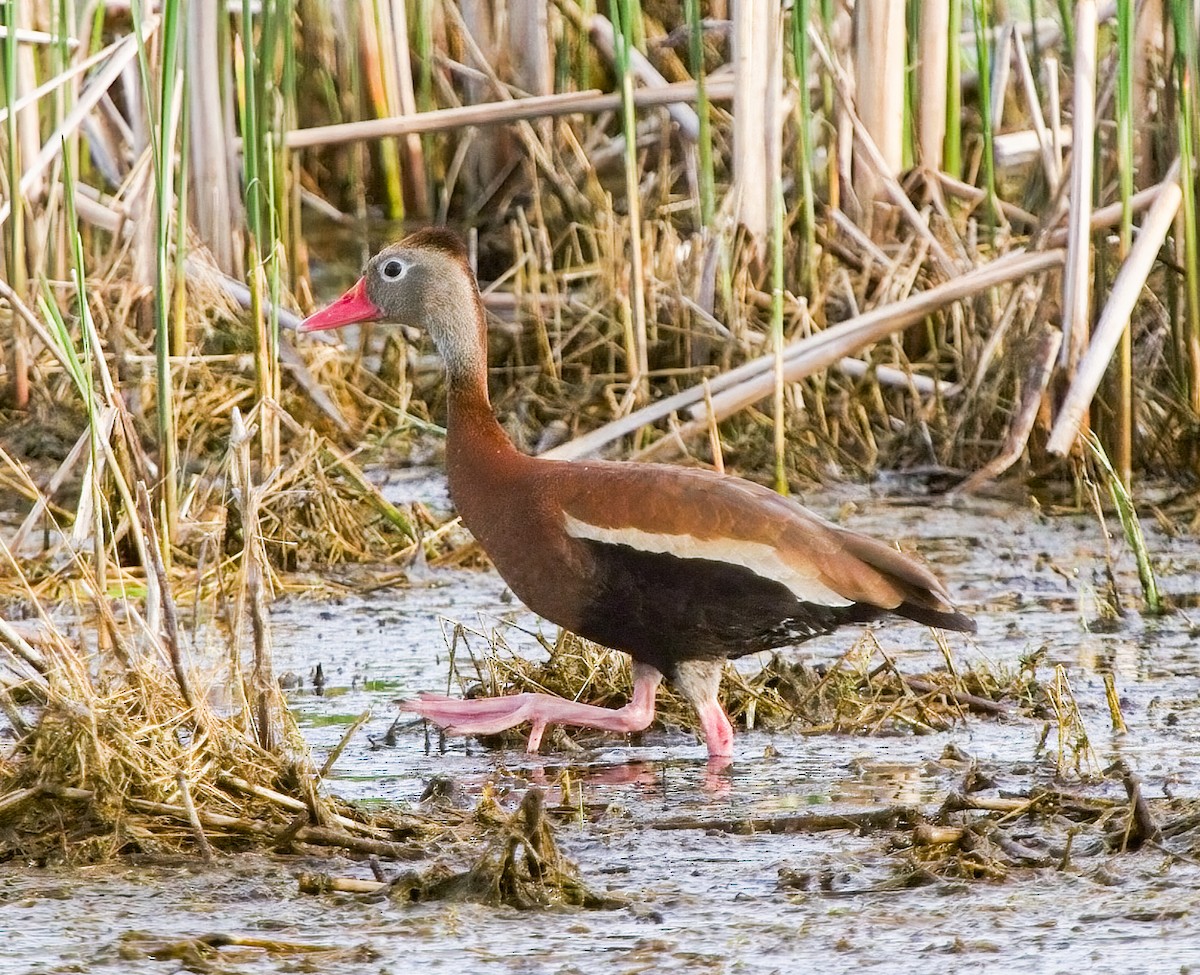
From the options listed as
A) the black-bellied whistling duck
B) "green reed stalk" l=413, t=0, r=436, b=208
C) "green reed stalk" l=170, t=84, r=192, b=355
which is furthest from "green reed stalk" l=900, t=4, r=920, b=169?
the black-bellied whistling duck

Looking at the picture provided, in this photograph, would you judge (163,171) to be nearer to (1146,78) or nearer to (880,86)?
(1146,78)

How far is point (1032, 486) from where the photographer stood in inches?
311

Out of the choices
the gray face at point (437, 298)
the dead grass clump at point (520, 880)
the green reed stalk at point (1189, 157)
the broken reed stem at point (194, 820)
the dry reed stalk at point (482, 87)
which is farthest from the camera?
the dry reed stalk at point (482, 87)

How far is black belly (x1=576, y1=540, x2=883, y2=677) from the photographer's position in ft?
16.9

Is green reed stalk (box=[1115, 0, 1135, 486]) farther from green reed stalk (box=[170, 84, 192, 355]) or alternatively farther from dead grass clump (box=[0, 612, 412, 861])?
dead grass clump (box=[0, 612, 412, 861])

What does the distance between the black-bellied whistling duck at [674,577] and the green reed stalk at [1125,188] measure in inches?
80.7

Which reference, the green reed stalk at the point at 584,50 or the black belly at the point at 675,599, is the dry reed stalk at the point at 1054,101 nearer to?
the green reed stalk at the point at 584,50

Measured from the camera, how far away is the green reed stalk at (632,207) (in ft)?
22.4

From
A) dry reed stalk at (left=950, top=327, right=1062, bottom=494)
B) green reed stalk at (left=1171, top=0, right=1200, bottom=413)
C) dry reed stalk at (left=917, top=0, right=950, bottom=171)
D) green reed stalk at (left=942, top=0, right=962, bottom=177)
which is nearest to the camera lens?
green reed stalk at (left=1171, top=0, right=1200, bottom=413)

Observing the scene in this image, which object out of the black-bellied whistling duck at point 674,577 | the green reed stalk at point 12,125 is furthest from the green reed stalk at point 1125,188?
the green reed stalk at point 12,125

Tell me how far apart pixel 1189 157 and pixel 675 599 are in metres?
2.72

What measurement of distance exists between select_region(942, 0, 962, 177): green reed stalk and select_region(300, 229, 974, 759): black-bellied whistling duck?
13.1 ft

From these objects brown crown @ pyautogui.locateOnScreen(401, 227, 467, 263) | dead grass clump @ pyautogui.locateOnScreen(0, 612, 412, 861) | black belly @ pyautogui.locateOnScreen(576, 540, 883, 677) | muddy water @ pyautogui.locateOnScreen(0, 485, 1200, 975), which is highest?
brown crown @ pyautogui.locateOnScreen(401, 227, 467, 263)

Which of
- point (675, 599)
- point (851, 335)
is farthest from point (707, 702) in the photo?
point (851, 335)
